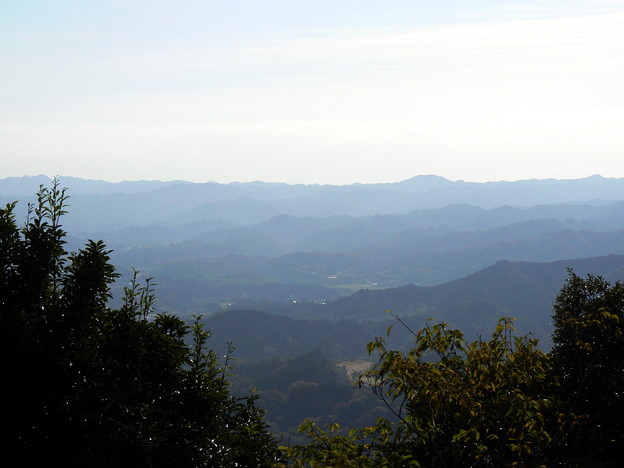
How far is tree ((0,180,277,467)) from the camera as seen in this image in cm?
1327

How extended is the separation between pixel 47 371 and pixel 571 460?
502 inches

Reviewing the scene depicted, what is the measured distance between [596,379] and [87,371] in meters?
19.7

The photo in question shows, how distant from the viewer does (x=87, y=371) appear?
14.8 metres

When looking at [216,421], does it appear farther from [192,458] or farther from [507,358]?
[507,358]

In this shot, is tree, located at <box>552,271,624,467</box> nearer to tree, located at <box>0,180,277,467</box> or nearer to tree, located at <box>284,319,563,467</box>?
tree, located at <box>284,319,563,467</box>

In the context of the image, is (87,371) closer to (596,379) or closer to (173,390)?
(173,390)

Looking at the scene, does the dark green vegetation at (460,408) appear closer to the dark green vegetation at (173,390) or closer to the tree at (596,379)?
the dark green vegetation at (173,390)

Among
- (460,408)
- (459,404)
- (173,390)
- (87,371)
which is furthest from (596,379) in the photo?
(87,371)

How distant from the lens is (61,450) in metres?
13.3

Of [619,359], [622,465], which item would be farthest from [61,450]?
[619,359]

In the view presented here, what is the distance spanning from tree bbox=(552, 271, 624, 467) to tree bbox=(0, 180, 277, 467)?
33.1 ft

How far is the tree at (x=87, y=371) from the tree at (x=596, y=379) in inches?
397

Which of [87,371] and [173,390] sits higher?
[87,371]

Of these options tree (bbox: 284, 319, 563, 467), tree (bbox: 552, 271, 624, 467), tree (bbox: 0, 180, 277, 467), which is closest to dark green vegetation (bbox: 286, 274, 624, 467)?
tree (bbox: 284, 319, 563, 467)
